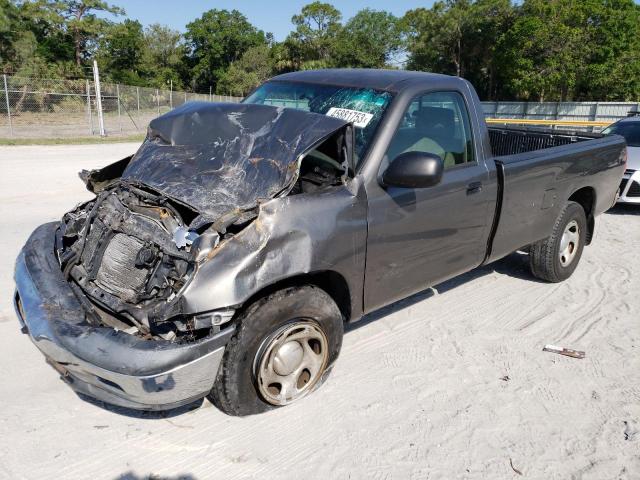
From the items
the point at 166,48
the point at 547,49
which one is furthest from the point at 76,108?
the point at 166,48

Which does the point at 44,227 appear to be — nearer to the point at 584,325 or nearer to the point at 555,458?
the point at 555,458

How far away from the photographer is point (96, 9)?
37438 mm

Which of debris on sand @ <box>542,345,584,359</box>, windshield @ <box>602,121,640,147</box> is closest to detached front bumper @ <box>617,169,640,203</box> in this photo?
windshield @ <box>602,121,640,147</box>

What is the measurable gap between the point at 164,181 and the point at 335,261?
1212 mm

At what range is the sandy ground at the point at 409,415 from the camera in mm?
2688

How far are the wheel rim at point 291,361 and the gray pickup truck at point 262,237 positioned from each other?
Result: 0.01m

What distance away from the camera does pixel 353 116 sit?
355 cm

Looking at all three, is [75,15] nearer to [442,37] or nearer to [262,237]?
[442,37]

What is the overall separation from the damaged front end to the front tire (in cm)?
22

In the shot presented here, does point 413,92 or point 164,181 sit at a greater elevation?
point 413,92

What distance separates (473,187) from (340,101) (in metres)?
1.19

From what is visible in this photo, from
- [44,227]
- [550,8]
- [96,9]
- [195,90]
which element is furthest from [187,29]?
[44,227]

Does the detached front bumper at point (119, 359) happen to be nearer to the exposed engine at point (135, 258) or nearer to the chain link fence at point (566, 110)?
the exposed engine at point (135, 258)

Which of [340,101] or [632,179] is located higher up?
[340,101]
